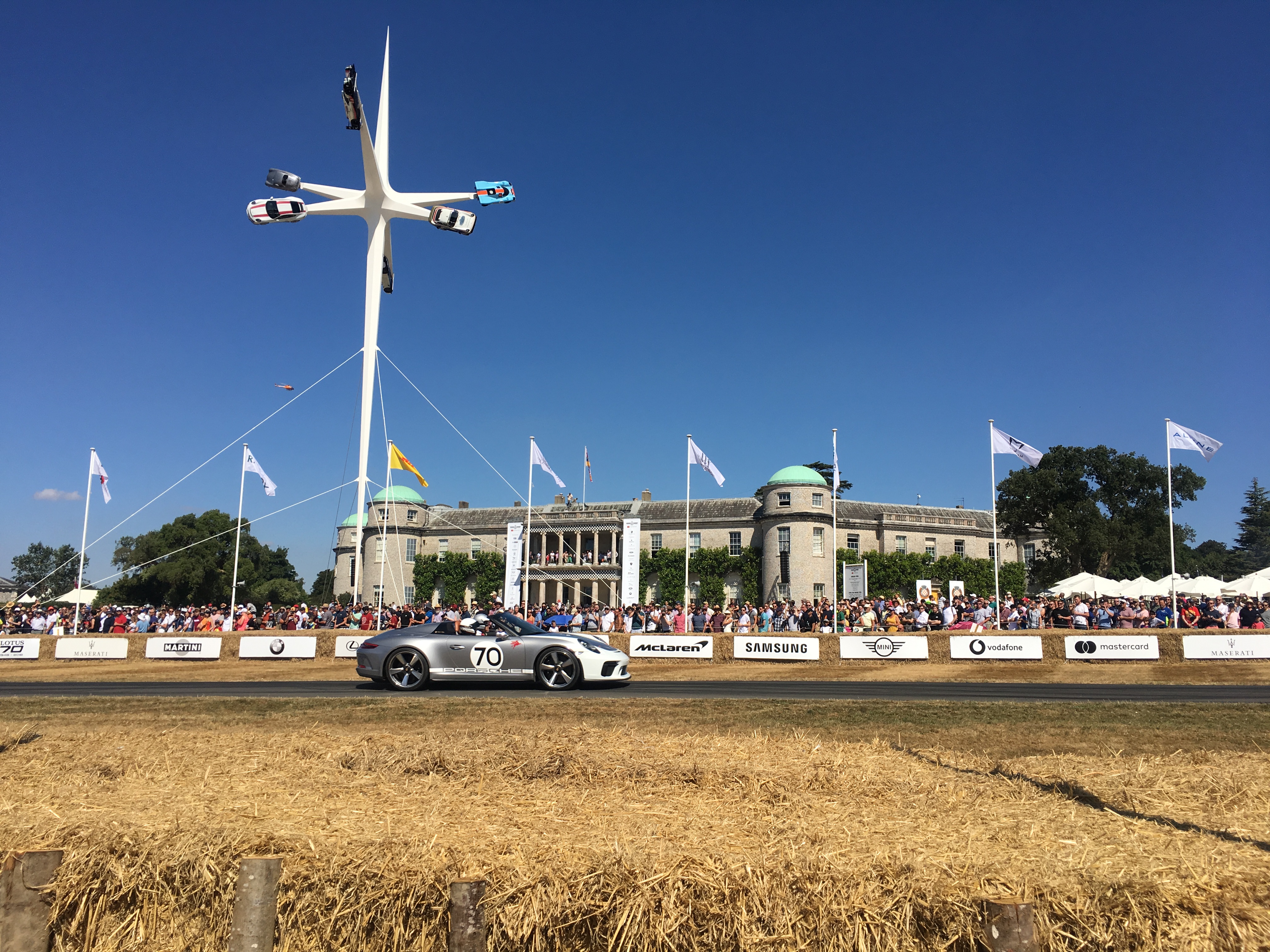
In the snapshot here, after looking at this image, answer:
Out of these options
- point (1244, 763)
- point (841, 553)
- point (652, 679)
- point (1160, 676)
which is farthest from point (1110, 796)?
point (841, 553)

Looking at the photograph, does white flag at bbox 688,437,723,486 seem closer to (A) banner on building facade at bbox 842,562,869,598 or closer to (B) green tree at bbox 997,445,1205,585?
(A) banner on building facade at bbox 842,562,869,598

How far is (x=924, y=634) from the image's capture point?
28.3 m

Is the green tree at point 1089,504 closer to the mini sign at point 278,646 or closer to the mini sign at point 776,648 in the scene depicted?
the mini sign at point 776,648

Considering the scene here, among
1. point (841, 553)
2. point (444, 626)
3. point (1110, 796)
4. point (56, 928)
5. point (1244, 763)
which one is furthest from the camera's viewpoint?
point (841, 553)

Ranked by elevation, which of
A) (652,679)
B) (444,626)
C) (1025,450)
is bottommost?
(652,679)

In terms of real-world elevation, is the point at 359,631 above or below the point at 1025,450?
below

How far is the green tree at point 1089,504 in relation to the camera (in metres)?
77.1

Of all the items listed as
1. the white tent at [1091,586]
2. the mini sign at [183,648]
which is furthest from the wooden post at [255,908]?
the white tent at [1091,586]

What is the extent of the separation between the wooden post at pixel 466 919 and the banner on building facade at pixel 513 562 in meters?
51.8

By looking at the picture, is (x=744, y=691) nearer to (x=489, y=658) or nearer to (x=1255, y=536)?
(x=489, y=658)

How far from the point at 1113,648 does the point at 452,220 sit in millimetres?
31710

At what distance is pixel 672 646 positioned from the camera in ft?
96.5

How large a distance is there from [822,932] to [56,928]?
12.5ft

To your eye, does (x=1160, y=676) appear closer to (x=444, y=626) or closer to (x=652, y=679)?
(x=652, y=679)
